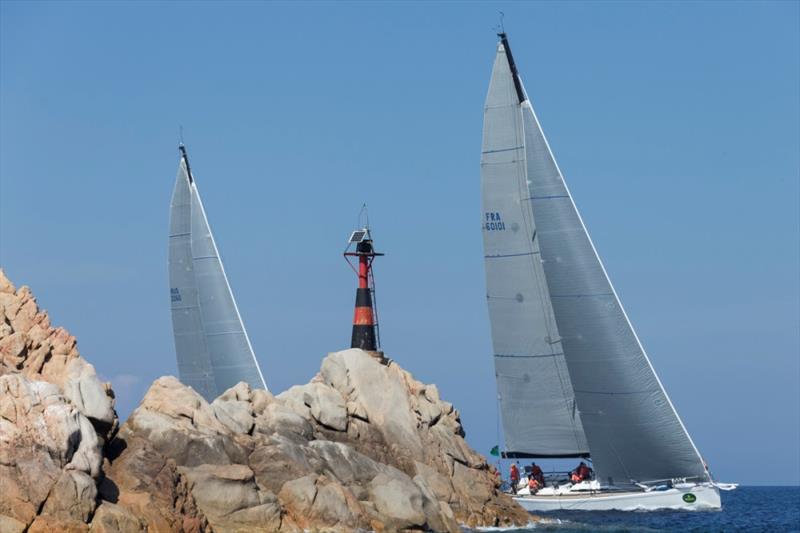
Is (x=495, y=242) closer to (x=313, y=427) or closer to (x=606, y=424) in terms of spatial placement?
(x=606, y=424)

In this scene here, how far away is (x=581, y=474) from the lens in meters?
45.0

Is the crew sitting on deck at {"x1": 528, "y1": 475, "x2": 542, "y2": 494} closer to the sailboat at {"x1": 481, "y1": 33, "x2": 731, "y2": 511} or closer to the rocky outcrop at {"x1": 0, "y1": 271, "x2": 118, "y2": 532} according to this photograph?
the sailboat at {"x1": 481, "y1": 33, "x2": 731, "y2": 511}

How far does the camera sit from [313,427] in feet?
125

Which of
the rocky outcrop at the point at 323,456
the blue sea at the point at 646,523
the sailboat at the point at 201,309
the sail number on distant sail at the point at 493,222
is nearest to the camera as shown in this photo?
the rocky outcrop at the point at 323,456

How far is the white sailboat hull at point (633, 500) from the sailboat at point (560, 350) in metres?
0.04

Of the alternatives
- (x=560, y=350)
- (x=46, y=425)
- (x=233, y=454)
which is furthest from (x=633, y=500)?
(x=46, y=425)

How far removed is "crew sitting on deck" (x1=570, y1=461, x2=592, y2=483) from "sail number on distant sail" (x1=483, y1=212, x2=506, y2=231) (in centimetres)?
890

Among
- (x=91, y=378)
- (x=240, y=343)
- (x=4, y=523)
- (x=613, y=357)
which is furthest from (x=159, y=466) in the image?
(x=240, y=343)

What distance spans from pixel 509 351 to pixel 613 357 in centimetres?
541

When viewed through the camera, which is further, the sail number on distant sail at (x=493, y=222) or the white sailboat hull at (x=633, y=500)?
the sail number on distant sail at (x=493, y=222)

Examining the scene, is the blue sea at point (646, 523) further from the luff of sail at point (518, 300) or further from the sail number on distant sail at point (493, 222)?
the sail number on distant sail at point (493, 222)

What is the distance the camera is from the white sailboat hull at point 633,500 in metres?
41.7

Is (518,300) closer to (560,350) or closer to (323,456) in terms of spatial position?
(560,350)

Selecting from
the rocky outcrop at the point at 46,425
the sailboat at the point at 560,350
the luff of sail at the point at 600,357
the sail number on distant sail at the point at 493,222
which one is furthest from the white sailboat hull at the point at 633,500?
the rocky outcrop at the point at 46,425
